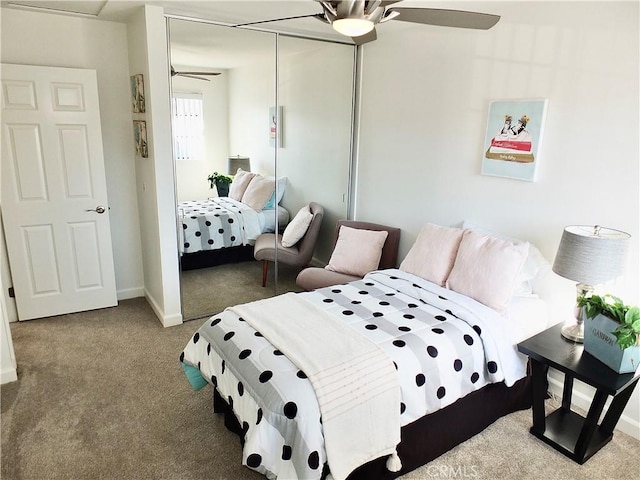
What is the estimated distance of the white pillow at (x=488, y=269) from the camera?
8.30 ft

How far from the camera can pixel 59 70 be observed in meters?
3.36

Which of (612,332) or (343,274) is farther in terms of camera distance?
(343,274)

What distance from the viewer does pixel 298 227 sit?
4059 mm

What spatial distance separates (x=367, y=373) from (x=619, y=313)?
1.28m

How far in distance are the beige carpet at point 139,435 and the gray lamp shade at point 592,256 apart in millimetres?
946

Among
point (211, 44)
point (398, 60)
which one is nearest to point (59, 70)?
point (211, 44)

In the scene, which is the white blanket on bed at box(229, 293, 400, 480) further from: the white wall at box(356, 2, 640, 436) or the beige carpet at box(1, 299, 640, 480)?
the white wall at box(356, 2, 640, 436)

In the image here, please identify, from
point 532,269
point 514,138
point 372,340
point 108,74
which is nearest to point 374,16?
point 372,340

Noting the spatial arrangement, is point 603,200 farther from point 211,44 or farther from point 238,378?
point 211,44

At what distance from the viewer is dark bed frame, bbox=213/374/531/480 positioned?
208 centimetres

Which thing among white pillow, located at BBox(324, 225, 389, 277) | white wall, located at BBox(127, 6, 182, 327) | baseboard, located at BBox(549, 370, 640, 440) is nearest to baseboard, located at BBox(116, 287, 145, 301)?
white wall, located at BBox(127, 6, 182, 327)

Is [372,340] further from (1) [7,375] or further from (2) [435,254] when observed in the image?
(1) [7,375]

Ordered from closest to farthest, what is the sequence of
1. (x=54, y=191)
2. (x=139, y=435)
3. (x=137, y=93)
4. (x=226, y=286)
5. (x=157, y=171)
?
(x=139, y=435) → (x=157, y=171) → (x=137, y=93) → (x=54, y=191) → (x=226, y=286)

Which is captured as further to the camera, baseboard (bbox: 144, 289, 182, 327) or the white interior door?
baseboard (bbox: 144, 289, 182, 327)
